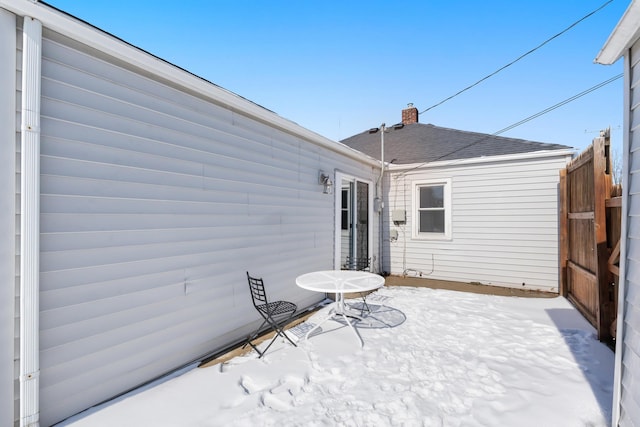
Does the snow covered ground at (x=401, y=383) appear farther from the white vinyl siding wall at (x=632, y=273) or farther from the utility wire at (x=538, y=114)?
the utility wire at (x=538, y=114)

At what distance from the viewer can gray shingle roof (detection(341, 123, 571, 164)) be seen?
6512 millimetres

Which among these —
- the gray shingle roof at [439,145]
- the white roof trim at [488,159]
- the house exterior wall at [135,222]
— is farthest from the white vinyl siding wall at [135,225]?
the gray shingle roof at [439,145]

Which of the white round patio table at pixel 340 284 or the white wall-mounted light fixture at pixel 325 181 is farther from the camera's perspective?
the white wall-mounted light fixture at pixel 325 181

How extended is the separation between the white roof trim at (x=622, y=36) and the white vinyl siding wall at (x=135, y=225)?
11.1 ft

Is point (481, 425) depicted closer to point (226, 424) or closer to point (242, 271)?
point (226, 424)

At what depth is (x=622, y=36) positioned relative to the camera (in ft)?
5.55

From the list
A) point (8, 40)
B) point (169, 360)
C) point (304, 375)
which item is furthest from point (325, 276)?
point (8, 40)

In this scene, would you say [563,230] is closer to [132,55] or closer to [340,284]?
[340,284]

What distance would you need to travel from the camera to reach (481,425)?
6.53 ft

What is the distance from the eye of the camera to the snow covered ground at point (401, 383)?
2072 millimetres

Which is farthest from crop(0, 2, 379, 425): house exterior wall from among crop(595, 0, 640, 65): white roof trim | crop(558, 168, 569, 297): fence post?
crop(558, 168, 569, 297): fence post

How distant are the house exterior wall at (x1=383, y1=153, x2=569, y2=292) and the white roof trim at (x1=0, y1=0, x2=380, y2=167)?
451 cm

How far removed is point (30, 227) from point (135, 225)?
69cm

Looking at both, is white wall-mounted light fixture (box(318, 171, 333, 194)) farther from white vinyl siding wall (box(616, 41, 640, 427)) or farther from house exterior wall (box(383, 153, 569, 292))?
white vinyl siding wall (box(616, 41, 640, 427))
